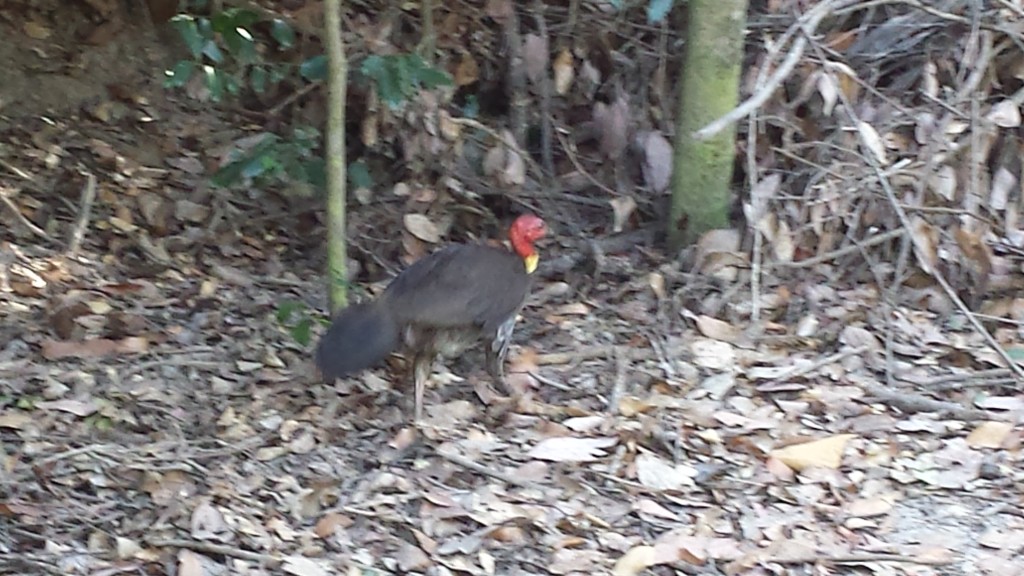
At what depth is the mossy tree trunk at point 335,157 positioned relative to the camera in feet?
13.2

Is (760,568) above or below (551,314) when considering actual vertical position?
below

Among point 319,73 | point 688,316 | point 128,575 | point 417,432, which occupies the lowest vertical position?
point 128,575

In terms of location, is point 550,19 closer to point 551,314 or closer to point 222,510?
→ point 551,314

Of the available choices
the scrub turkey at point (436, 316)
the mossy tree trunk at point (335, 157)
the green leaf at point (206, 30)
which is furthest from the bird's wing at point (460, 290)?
the green leaf at point (206, 30)

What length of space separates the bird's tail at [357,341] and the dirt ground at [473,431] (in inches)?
10.4

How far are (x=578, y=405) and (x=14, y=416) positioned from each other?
1683 millimetres

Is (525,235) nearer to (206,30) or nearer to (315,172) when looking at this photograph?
(315,172)

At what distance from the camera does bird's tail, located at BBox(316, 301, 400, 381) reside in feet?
12.4

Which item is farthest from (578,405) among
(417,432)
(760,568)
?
(760,568)

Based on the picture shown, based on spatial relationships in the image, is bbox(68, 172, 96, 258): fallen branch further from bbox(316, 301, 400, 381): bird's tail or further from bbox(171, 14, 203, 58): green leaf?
bbox(316, 301, 400, 381): bird's tail

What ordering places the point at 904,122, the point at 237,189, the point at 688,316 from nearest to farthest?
1. the point at 688,316
2. the point at 904,122
3. the point at 237,189

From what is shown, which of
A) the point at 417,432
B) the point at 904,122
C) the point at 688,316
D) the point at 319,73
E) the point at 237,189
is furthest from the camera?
the point at 237,189

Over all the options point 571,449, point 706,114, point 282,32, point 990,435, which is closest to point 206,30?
point 282,32

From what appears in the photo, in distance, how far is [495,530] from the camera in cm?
353
